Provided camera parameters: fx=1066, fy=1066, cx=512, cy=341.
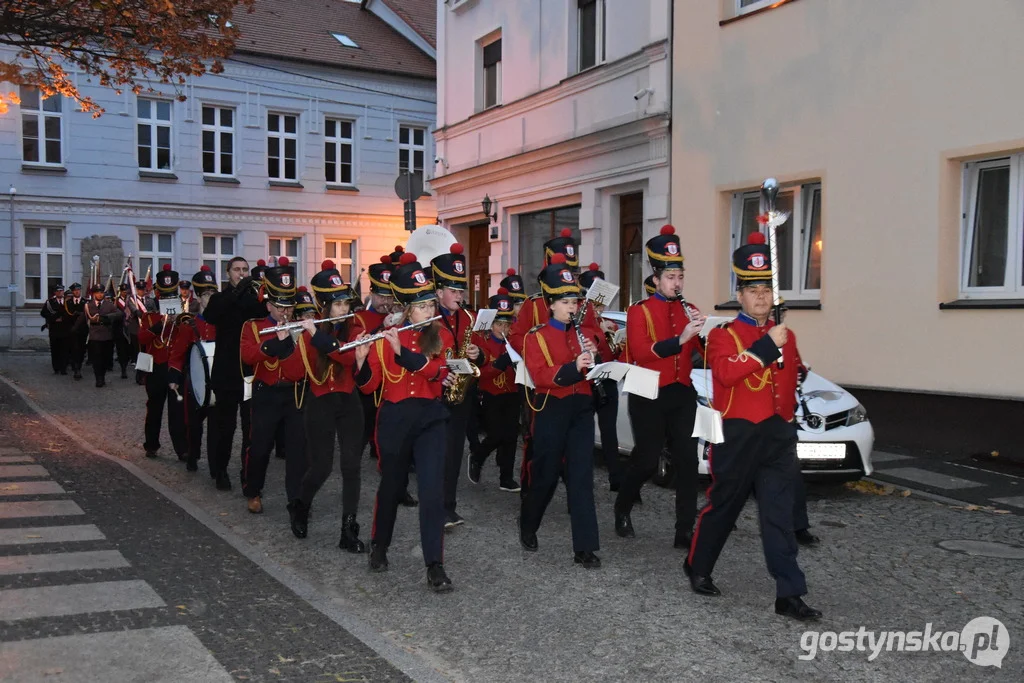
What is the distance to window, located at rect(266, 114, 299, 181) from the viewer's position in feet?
117

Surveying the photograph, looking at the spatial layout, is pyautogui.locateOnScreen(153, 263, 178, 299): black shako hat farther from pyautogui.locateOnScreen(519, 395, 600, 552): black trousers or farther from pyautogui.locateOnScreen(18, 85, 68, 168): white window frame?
pyautogui.locateOnScreen(18, 85, 68, 168): white window frame

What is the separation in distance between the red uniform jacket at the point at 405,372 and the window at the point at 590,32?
40.2ft

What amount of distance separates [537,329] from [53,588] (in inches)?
133

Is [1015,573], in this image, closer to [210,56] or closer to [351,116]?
[210,56]

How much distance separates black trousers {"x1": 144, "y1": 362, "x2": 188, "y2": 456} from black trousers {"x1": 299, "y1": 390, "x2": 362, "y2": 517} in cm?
396

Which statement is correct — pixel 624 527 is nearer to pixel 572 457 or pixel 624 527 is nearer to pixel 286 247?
pixel 572 457

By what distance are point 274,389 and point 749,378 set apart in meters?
4.13

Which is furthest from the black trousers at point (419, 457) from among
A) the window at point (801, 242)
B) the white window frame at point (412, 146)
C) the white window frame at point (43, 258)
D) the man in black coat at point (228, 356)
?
the white window frame at point (412, 146)

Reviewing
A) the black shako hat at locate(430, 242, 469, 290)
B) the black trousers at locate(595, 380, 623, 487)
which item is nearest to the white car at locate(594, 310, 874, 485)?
the black trousers at locate(595, 380, 623, 487)

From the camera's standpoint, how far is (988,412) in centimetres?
1109

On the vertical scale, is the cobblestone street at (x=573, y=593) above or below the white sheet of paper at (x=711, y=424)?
below

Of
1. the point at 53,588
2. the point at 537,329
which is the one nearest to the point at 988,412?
the point at 537,329

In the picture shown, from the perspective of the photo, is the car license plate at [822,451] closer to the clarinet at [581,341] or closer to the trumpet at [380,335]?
the clarinet at [581,341]

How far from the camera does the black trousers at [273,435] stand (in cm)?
820
